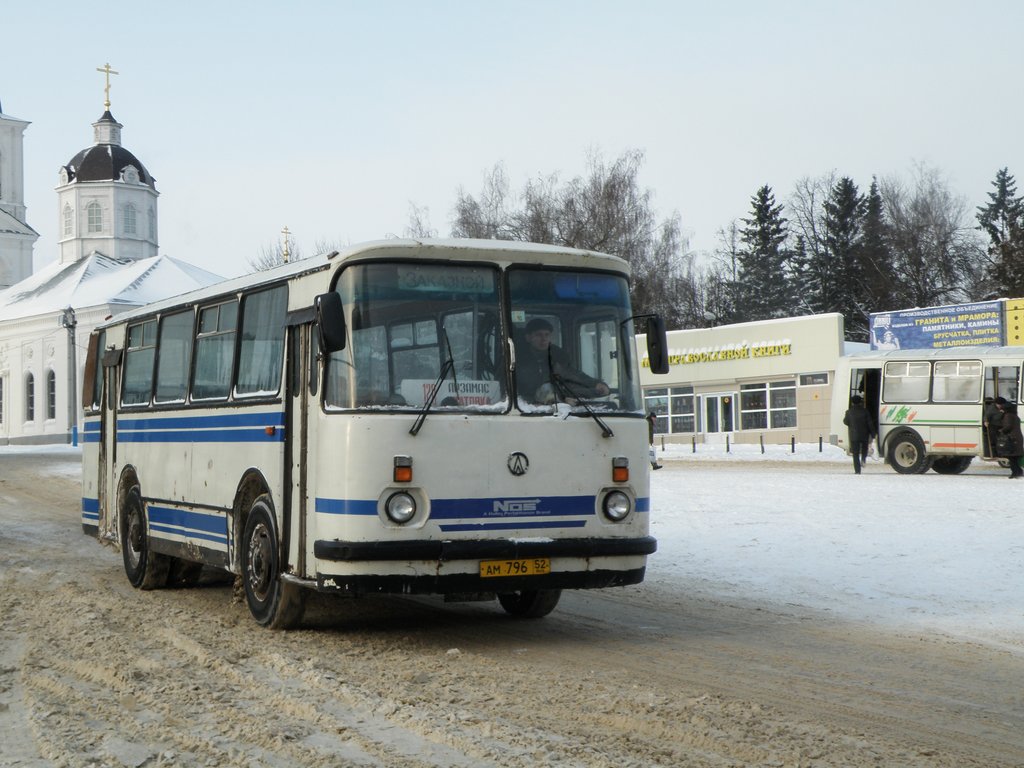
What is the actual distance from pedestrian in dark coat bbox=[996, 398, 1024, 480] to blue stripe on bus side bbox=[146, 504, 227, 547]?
20.9m

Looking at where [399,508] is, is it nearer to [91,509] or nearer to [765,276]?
[91,509]

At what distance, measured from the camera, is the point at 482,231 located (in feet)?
200

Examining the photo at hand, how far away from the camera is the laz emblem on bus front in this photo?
912cm

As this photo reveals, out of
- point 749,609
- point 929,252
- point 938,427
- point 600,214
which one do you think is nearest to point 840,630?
point 749,609

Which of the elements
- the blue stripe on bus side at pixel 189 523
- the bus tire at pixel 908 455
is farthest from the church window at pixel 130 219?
the blue stripe on bus side at pixel 189 523

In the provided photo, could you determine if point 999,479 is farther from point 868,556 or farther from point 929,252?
point 929,252

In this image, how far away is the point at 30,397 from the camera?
81375 millimetres

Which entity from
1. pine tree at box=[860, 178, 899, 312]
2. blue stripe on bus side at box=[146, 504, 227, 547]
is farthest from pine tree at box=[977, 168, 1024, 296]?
blue stripe on bus side at box=[146, 504, 227, 547]

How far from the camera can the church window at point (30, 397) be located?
80.6 m

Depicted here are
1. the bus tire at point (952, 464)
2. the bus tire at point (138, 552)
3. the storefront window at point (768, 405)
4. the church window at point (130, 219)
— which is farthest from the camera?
the church window at point (130, 219)

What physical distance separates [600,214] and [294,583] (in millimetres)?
50432

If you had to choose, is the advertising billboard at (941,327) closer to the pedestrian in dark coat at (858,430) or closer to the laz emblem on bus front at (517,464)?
the pedestrian in dark coat at (858,430)

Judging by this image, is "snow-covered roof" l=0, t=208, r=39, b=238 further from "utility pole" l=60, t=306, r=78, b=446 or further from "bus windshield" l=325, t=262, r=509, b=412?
"bus windshield" l=325, t=262, r=509, b=412

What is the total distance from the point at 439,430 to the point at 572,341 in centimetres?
124
